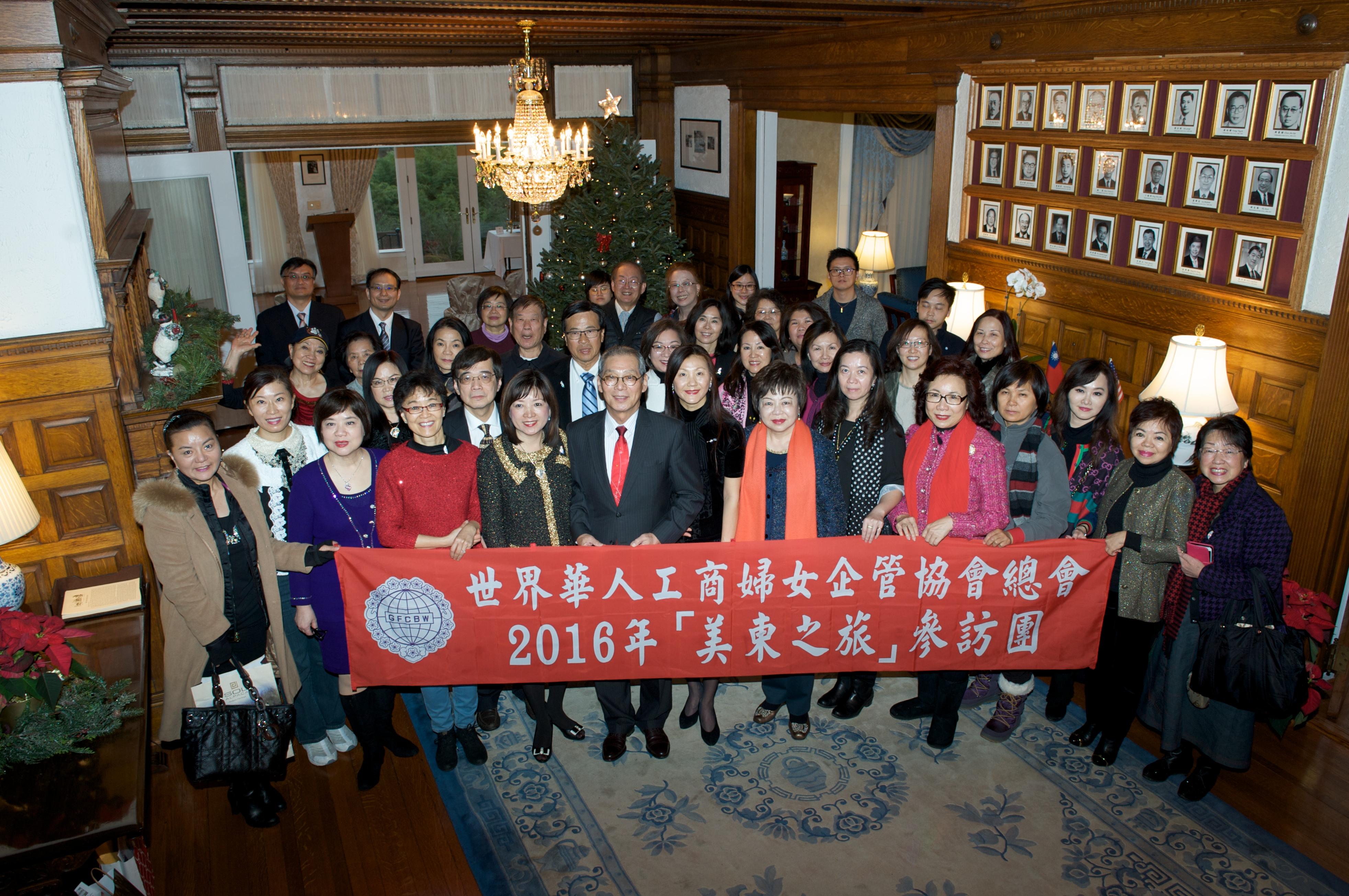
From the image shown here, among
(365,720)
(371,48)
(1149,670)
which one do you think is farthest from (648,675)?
(371,48)

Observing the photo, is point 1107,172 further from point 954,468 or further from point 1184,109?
point 954,468

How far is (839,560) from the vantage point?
11.2 ft

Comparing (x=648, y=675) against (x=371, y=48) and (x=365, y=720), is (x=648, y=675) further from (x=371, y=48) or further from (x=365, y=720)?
(x=371, y=48)

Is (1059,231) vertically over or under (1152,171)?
under

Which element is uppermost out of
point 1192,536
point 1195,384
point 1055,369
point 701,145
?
point 701,145

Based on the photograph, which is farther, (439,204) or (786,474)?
(439,204)

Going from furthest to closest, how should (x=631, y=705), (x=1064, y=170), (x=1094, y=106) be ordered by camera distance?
1. (x=1064, y=170)
2. (x=1094, y=106)
3. (x=631, y=705)

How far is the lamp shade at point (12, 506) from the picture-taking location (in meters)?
3.19

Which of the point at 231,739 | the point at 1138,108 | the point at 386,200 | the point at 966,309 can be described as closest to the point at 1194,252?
the point at 1138,108

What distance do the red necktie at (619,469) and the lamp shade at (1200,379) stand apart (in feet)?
8.36

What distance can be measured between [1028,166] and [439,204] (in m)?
11.5

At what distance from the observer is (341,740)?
378cm

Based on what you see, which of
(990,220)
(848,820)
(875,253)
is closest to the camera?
(848,820)

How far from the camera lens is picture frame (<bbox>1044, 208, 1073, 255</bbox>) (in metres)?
5.41
